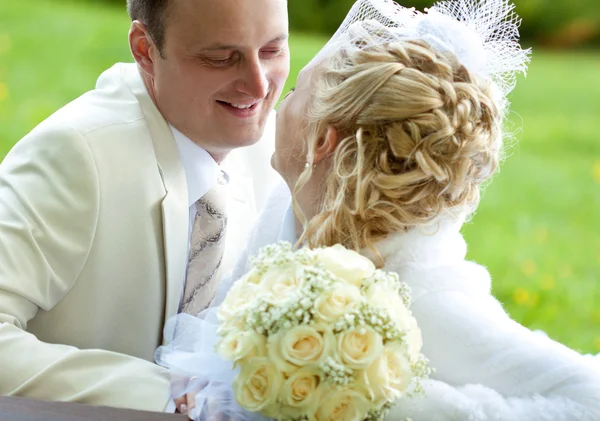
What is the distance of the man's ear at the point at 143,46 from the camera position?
2723 millimetres

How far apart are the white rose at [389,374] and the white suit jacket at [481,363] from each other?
21cm

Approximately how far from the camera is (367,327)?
1800 millimetres

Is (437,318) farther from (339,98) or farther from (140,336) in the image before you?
(140,336)

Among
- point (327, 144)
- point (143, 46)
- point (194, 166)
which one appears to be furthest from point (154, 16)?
point (327, 144)

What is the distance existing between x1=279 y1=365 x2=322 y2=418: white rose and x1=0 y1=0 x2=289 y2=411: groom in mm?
572

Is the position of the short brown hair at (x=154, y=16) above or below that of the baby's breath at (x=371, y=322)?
above

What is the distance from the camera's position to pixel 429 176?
2230mm

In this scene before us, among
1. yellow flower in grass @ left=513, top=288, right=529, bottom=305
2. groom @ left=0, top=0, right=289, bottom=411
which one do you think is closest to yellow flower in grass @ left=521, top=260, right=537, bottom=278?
yellow flower in grass @ left=513, top=288, right=529, bottom=305

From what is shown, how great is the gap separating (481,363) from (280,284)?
0.52 m

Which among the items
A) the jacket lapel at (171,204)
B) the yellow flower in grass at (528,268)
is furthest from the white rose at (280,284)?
the yellow flower in grass at (528,268)

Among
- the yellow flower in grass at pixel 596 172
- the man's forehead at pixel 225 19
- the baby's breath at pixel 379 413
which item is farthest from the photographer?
the yellow flower in grass at pixel 596 172

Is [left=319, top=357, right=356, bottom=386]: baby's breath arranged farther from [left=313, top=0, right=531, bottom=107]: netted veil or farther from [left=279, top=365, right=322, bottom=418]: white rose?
[left=313, top=0, right=531, bottom=107]: netted veil

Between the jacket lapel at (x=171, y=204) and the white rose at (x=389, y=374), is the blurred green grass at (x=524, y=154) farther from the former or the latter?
the white rose at (x=389, y=374)

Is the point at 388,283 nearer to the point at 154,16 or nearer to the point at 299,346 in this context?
the point at 299,346
